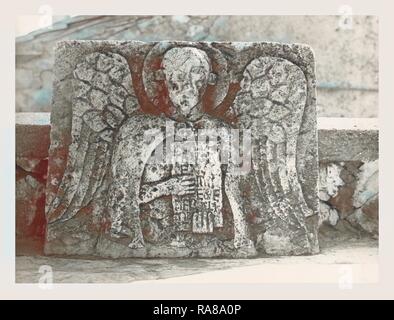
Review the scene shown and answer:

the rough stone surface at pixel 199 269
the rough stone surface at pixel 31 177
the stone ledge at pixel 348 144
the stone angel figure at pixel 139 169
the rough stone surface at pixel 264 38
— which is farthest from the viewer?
the rough stone surface at pixel 264 38

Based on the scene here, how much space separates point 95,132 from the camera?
12.7 ft

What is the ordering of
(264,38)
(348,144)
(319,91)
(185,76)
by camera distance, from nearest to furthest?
(185,76) < (348,144) < (264,38) < (319,91)

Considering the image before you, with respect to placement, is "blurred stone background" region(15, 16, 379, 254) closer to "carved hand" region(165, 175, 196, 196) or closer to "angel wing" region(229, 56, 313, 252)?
"angel wing" region(229, 56, 313, 252)

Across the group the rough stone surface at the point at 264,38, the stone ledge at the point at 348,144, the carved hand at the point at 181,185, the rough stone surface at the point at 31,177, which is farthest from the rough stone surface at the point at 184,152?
the rough stone surface at the point at 264,38

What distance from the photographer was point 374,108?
6.54 m

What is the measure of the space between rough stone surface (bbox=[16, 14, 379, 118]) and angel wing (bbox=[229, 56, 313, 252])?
1.64 metres

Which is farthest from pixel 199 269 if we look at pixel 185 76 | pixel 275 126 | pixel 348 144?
pixel 348 144

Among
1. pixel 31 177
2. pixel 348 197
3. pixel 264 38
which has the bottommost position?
pixel 348 197

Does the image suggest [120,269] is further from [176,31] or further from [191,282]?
[176,31]

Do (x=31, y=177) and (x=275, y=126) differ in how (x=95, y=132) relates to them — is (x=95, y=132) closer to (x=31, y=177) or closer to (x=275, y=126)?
(x=31, y=177)

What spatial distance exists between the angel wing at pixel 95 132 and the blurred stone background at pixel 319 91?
38 cm

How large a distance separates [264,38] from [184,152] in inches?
98.1

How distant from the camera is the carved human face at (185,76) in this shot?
12.6ft

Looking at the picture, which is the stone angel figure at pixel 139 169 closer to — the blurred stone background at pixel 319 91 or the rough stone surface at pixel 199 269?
the rough stone surface at pixel 199 269
